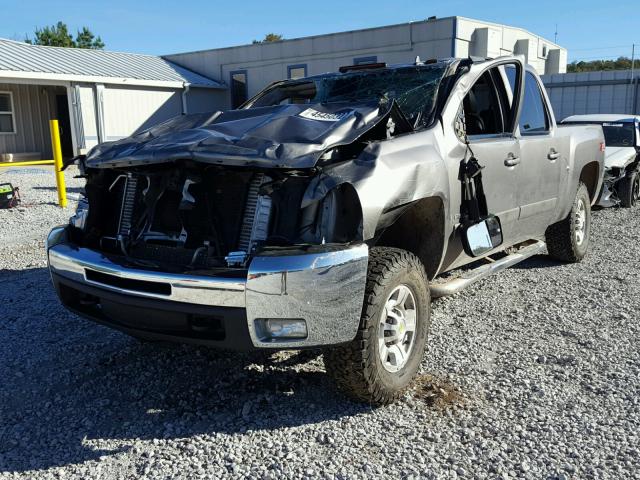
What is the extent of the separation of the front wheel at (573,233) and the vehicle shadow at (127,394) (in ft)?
11.3

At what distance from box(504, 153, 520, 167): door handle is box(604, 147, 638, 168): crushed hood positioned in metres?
6.63

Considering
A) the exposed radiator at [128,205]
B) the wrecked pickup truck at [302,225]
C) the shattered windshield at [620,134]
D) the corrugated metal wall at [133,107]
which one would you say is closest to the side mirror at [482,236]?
the wrecked pickup truck at [302,225]

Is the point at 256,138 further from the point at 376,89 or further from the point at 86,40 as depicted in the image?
the point at 86,40

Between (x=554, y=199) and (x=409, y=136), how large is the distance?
2.45 m

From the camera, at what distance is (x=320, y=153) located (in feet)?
10.1

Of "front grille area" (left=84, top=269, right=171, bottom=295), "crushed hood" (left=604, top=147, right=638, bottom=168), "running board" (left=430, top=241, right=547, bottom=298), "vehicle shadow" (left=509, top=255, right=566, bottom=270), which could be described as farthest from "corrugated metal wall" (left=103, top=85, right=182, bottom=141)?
"front grille area" (left=84, top=269, right=171, bottom=295)

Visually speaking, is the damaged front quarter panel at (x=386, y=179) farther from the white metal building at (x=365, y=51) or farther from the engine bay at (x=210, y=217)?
the white metal building at (x=365, y=51)

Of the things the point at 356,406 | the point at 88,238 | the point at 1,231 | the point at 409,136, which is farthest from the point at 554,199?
the point at 1,231

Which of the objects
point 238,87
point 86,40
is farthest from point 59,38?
point 238,87

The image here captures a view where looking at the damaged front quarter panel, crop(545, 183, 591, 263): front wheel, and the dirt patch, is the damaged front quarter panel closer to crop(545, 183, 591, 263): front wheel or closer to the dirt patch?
the dirt patch

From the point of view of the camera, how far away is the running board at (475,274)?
407 centimetres

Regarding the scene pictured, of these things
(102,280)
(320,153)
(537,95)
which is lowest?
(102,280)

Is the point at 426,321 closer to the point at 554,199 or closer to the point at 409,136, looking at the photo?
the point at 409,136

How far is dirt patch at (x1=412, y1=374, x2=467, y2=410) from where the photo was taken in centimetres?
343
